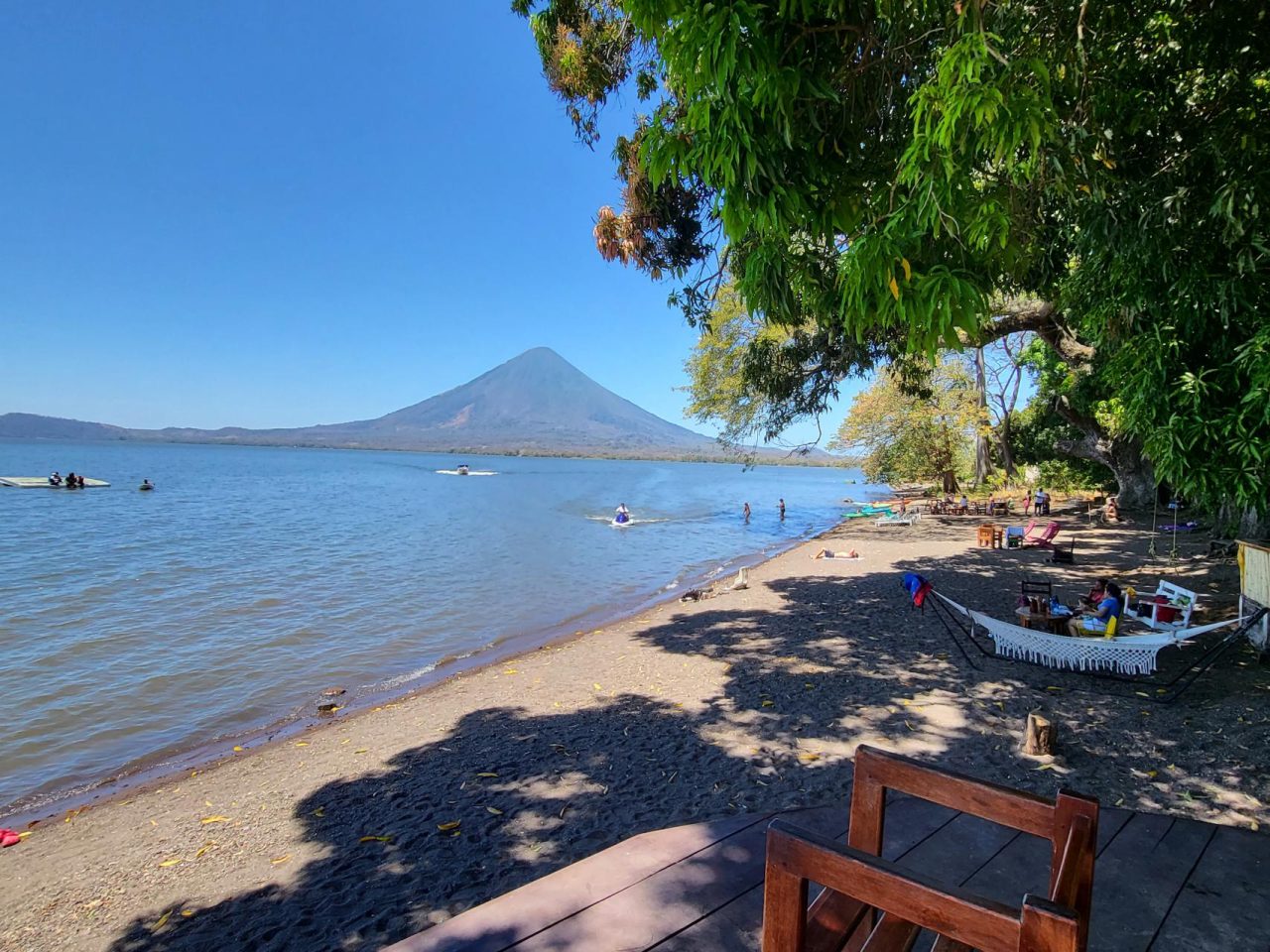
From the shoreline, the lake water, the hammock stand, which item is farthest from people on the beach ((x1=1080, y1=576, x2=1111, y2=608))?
the lake water

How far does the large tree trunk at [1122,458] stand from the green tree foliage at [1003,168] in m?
16.9

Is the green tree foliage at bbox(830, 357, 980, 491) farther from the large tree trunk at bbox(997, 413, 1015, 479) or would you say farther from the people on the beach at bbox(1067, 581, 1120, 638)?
the people on the beach at bbox(1067, 581, 1120, 638)

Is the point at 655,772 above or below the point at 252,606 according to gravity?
above

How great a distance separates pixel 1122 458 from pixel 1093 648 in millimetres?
19076

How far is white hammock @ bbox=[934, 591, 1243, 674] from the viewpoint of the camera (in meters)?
5.57

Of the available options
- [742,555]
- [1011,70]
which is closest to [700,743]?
[1011,70]

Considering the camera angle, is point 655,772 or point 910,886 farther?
point 655,772

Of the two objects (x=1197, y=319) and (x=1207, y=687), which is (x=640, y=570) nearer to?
(x=1207, y=687)

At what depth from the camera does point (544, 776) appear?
4.80 meters

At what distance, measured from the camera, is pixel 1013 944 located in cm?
96

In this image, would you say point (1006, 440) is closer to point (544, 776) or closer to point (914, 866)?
point (544, 776)

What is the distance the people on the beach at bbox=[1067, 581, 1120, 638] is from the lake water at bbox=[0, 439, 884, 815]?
7777mm

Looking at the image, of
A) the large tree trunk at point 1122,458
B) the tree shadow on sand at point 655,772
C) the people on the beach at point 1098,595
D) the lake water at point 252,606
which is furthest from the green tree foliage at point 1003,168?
the large tree trunk at point 1122,458

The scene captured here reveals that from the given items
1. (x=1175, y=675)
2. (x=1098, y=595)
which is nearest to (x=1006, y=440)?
(x=1098, y=595)
